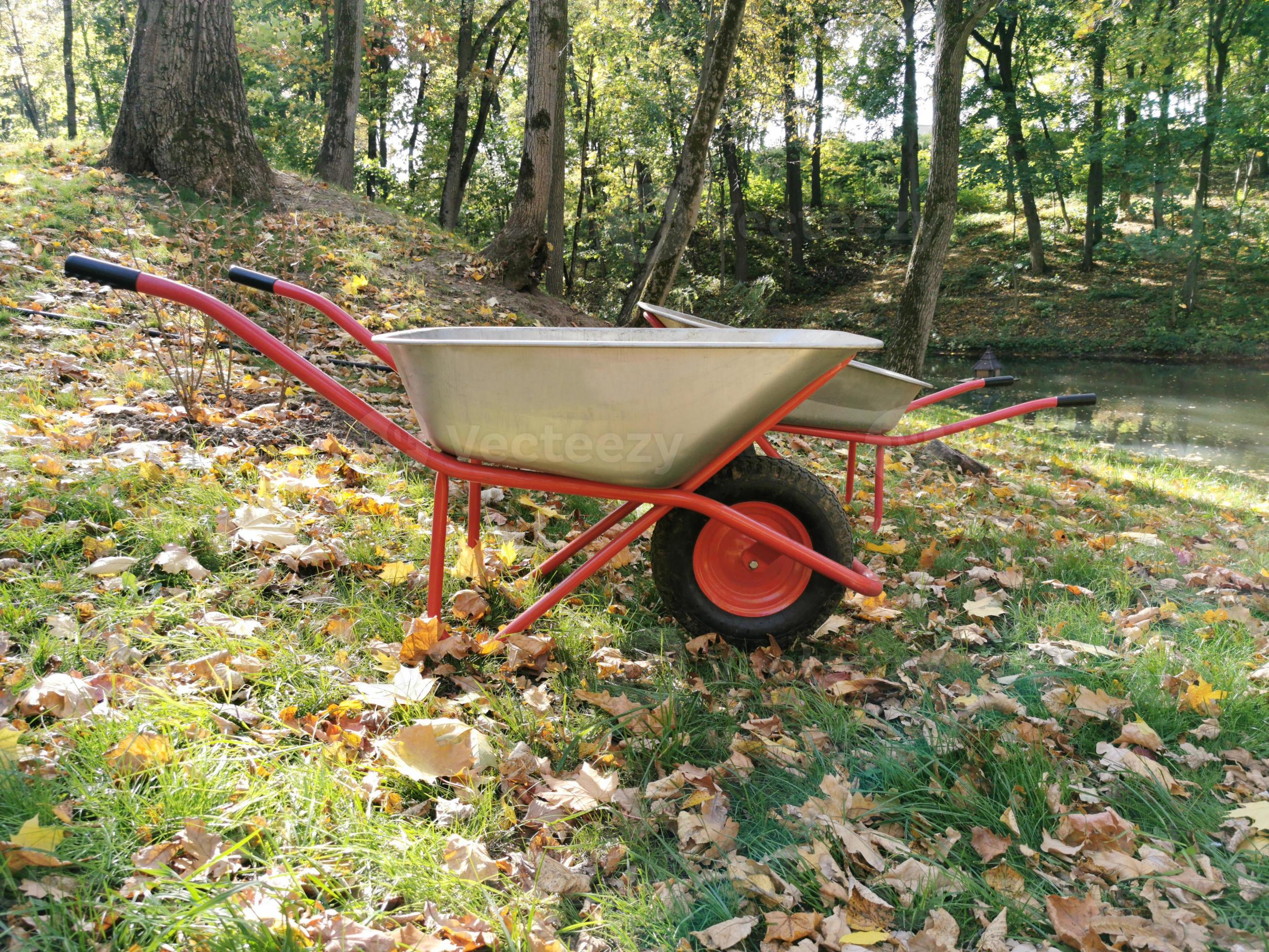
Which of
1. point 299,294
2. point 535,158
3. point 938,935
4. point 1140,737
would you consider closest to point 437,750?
point 938,935

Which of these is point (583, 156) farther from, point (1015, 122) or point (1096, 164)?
point (1096, 164)

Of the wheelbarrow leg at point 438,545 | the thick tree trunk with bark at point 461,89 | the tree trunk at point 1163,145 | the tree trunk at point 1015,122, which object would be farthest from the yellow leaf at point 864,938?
the tree trunk at point 1015,122

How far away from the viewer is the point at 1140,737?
1837 millimetres

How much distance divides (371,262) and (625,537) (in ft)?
17.8


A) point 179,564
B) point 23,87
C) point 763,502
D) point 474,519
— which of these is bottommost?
point 179,564

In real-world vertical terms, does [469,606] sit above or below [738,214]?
below

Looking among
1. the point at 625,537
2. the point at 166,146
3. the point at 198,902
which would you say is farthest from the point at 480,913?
the point at 166,146

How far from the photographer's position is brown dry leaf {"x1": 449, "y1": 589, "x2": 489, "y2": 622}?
7.91 ft

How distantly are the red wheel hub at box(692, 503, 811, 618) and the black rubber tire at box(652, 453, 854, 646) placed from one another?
0.03m

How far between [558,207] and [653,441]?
846cm

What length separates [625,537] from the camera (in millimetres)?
2195

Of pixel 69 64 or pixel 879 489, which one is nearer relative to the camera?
pixel 879 489

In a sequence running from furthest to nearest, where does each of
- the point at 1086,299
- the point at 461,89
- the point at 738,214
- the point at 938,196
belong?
the point at 738,214 < the point at 1086,299 < the point at 461,89 < the point at 938,196

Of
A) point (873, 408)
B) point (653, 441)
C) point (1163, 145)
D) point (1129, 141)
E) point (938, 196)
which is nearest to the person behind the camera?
point (653, 441)
